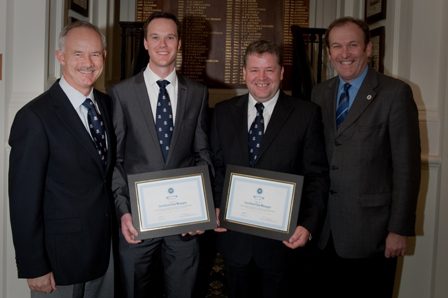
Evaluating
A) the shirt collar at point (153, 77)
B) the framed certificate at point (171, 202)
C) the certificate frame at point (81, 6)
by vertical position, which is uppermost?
the certificate frame at point (81, 6)

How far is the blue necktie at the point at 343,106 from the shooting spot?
2.26 metres

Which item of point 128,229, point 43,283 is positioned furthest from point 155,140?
point 43,283

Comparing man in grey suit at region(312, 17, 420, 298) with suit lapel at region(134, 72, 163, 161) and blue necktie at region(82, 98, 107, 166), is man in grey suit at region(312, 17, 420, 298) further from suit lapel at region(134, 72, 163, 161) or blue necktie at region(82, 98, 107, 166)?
blue necktie at region(82, 98, 107, 166)

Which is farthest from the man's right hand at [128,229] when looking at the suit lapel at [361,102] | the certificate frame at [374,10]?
the certificate frame at [374,10]

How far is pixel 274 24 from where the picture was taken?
509 cm

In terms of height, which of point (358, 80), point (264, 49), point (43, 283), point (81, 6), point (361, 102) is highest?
point (81, 6)

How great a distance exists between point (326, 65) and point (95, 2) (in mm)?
2416

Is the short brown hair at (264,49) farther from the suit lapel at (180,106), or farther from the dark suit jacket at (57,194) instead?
the dark suit jacket at (57,194)

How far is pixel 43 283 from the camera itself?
181 centimetres

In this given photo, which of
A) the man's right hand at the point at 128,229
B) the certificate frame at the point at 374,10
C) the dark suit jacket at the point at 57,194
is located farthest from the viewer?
the certificate frame at the point at 374,10

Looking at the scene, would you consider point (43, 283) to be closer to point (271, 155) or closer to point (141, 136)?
point (141, 136)

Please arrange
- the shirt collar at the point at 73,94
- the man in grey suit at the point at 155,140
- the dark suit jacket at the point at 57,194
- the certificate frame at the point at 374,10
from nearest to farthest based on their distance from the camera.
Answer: the dark suit jacket at the point at 57,194 < the shirt collar at the point at 73,94 < the man in grey suit at the point at 155,140 < the certificate frame at the point at 374,10

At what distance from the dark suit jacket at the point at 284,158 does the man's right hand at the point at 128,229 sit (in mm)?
396

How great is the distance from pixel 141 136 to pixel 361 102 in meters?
1.03
